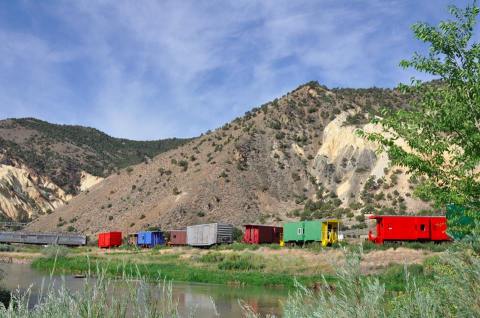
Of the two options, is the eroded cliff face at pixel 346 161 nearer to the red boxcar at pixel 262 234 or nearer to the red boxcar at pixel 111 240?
the red boxcar at pixel 262 234

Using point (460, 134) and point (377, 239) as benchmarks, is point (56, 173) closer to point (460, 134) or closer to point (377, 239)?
point (377, 239)

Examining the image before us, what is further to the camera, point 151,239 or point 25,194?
point 25,194

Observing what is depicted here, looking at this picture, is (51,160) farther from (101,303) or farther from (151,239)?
(101,303)

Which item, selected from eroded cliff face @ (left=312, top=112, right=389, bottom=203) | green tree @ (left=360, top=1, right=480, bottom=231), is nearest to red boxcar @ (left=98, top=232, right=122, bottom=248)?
eroded cliff face @ (left=312, top=112, right=389, bottom=203)

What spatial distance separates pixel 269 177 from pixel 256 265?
36.6 m

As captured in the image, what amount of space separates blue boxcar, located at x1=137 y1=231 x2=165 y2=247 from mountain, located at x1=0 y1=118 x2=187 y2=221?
42466mm

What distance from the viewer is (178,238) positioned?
61.9 metres

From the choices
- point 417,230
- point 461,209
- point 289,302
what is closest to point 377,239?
point 417,230

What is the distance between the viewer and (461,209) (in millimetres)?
13578

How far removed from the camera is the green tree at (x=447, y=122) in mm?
12734

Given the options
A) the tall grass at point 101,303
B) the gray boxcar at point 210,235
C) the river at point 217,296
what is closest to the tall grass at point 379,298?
the tall grass at point 101,303

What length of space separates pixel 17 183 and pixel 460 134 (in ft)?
333

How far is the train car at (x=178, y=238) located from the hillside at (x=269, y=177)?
235 inches

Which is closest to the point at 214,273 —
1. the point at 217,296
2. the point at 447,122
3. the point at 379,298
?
the point at 217,296
